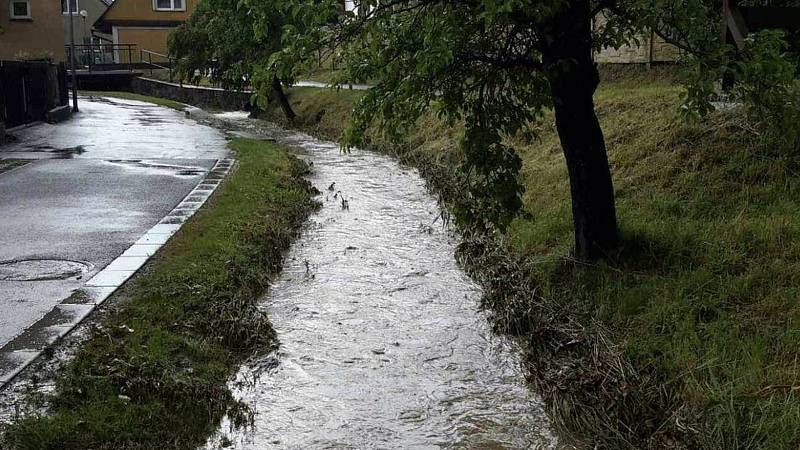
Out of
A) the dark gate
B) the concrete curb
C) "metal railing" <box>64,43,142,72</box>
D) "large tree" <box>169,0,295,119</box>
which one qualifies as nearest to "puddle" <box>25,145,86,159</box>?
the dark gate

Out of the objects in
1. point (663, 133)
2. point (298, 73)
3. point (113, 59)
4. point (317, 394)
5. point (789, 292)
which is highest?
point (113, 59)

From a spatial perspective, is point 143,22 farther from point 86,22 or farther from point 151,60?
point 86,22

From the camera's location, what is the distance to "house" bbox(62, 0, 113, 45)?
60.3 m

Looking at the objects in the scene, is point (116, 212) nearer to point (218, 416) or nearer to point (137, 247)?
point (137, 247)

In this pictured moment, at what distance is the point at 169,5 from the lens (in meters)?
58.0

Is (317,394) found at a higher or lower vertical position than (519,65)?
lower

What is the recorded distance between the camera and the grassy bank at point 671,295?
534 cm

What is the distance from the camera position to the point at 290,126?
28953 mm

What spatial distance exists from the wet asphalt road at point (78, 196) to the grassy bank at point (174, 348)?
672mm

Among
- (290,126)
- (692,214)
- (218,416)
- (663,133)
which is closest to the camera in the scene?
(218,416)

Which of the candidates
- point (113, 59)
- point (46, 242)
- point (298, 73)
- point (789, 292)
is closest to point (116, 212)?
Answer: point (46, 242)

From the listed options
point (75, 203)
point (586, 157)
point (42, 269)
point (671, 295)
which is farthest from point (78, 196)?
point (671, 295)

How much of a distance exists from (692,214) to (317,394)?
428 centimetres

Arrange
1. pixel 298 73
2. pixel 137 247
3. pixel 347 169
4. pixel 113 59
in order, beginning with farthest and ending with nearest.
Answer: pixel 113 59, pixel 347 169, pixel 137 247, pixel 298 73
